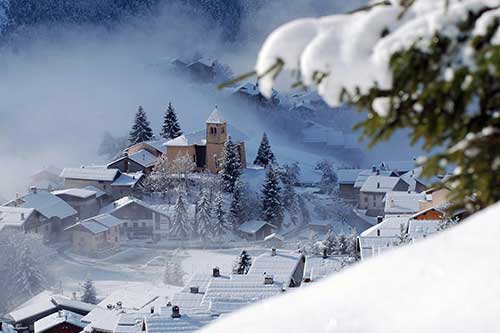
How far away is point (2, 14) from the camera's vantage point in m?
60.8

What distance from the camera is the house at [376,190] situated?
1309 inches

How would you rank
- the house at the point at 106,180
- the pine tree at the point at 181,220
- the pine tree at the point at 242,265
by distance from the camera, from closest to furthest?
the pine tree at the point at 242,265, the pine tree at the point at 181,220, the house at the point at 106,180

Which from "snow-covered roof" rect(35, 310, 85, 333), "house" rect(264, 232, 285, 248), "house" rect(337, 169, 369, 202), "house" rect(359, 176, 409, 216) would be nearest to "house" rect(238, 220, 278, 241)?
"house" rect(264, 232, 285, 248)

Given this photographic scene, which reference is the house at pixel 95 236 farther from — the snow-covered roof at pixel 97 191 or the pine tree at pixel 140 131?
the pine tree at pixel 140 131

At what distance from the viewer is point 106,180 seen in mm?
33562

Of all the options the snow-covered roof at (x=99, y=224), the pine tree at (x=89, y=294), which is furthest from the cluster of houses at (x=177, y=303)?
the snow-covered roof at (x=99, y=224)

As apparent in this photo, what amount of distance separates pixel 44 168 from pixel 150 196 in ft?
32.7

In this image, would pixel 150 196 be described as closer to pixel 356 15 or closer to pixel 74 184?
pixel 74 184

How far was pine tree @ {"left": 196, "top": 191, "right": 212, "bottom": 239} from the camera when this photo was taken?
28.3 m

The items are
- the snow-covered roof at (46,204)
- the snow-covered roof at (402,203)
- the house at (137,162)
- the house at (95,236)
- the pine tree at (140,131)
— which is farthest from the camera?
the pine tree at (140,131)

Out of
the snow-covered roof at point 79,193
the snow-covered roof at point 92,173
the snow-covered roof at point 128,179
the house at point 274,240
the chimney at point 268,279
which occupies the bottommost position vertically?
the chimney at point 268,279

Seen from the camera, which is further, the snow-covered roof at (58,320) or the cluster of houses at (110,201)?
the cluster of houses at (110,201)

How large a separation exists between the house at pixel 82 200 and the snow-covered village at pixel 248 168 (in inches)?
3.3

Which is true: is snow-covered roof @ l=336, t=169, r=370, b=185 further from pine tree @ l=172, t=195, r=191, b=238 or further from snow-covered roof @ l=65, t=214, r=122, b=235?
snow-covered roof @ l=65, t=214, r=122, b=235
